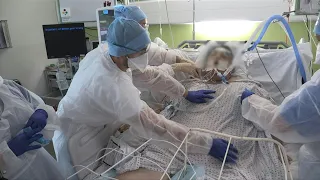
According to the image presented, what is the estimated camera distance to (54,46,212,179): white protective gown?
51.8 inches

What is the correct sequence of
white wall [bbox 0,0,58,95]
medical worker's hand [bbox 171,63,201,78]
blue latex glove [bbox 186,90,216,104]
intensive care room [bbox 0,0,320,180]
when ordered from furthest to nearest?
white wall [bbox 0,0,58,95]
medical worker's hand [bbox 171,63,201,78]
blue latex glove [bbox 186,90,216,104]
intensive care room [bbox 0,0,320,180]

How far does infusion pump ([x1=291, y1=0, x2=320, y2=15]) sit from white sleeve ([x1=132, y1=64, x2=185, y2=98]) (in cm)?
104

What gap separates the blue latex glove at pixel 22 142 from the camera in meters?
A: 1.13

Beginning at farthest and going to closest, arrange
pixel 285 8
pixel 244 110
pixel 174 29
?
pixel 174 29 → pixel 285 8 → pixel 244 110

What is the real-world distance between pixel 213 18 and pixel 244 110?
4.70 ft

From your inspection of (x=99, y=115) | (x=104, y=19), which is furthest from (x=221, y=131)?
(x=104, y=19)

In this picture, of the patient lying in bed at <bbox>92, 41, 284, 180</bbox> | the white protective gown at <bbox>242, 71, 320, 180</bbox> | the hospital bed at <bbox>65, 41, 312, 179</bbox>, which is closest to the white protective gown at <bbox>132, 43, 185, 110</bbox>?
the patient lying in bed at <bbox>92, 41, 284, 180</bbox>

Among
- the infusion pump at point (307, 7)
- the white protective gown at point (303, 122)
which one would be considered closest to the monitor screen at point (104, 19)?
the infusion pump at point (307, 7)

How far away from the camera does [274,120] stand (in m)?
1.20

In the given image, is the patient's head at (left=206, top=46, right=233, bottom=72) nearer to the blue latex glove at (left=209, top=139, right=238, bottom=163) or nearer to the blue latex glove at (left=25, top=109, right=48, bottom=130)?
the blue latex glove at (left=209, top=139, right=238, bottom=163)

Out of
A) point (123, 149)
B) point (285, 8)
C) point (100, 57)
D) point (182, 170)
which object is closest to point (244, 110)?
point (182, 170)

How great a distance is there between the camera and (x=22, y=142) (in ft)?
3.74

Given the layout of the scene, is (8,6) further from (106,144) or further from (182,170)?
(182,170)

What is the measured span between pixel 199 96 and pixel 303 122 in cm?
82
